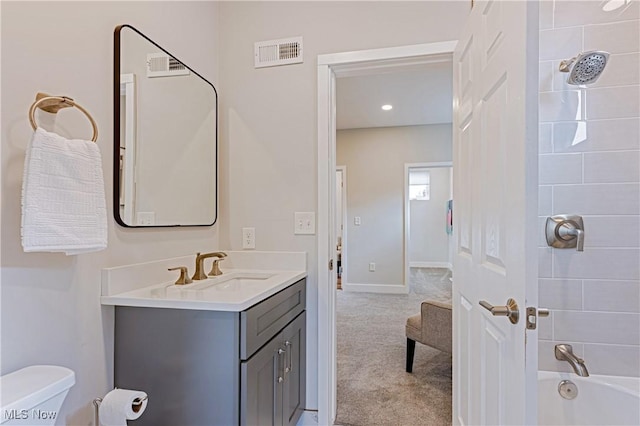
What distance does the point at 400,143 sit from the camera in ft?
17.7

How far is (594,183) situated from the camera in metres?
1.61

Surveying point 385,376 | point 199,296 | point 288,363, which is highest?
point 199,296

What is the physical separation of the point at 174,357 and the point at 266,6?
192 centimetres

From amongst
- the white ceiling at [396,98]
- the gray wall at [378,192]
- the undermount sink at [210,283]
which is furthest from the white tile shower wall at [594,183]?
the gray wall at [378,192]

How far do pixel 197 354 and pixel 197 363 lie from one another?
33 millimetres

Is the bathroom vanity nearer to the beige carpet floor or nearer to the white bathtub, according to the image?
the beige carpet floor

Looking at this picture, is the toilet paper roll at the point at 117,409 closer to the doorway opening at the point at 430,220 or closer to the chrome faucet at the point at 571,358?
the chrome faucet at the point at 571,358

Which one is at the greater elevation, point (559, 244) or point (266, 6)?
point (266, 6)

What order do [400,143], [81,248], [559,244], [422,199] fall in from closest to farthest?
[81,248] < [559,244] < [400,143] < [422,199]

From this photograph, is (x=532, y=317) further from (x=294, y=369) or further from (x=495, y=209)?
(x=294, y=369)

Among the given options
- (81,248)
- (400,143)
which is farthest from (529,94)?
(400,143)

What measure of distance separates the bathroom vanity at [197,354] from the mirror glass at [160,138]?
1.33 ft

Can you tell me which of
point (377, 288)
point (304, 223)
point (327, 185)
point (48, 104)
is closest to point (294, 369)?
point (304, 223)

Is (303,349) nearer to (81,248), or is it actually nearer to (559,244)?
(81,248)
